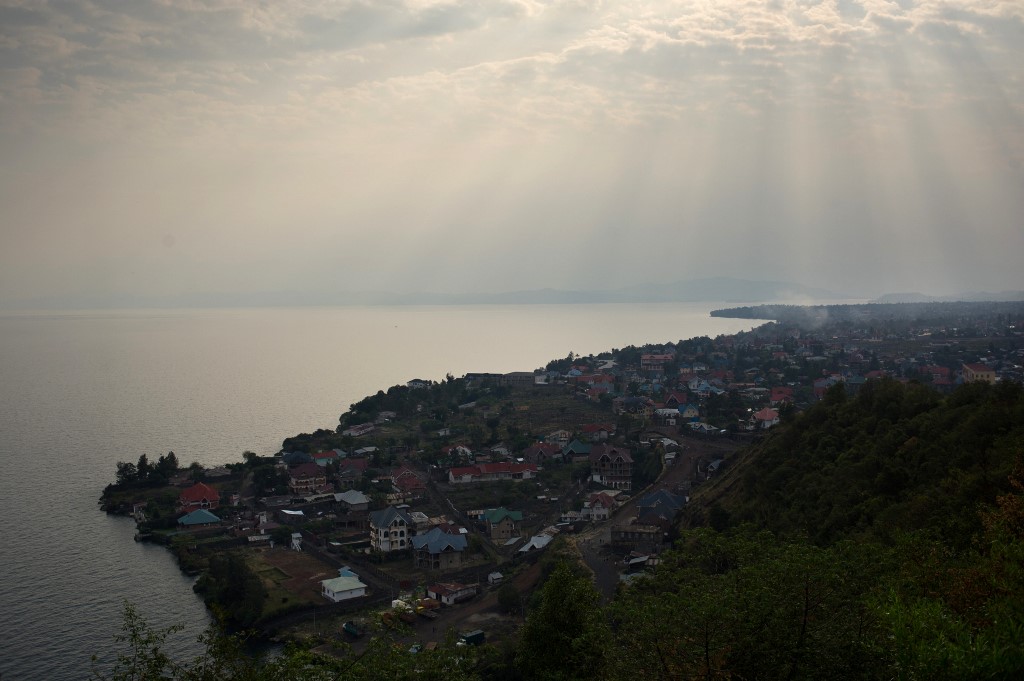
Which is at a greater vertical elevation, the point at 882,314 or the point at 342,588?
the point at 882,314

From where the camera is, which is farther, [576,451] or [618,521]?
[576,451]

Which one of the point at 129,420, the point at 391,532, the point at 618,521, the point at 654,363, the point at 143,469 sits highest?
the point at 654,363

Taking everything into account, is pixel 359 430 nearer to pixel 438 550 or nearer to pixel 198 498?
pixel 198 498

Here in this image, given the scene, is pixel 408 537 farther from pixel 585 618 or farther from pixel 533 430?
pixel 533 430

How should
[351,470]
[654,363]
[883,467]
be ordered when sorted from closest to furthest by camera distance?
[883,467], [351,470], [654,363]

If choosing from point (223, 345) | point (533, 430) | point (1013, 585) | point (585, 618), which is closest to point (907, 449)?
point (585, 618)

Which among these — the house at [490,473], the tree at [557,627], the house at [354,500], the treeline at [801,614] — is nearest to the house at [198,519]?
the house at [354,500]

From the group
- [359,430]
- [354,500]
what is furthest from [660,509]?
[359,430]
